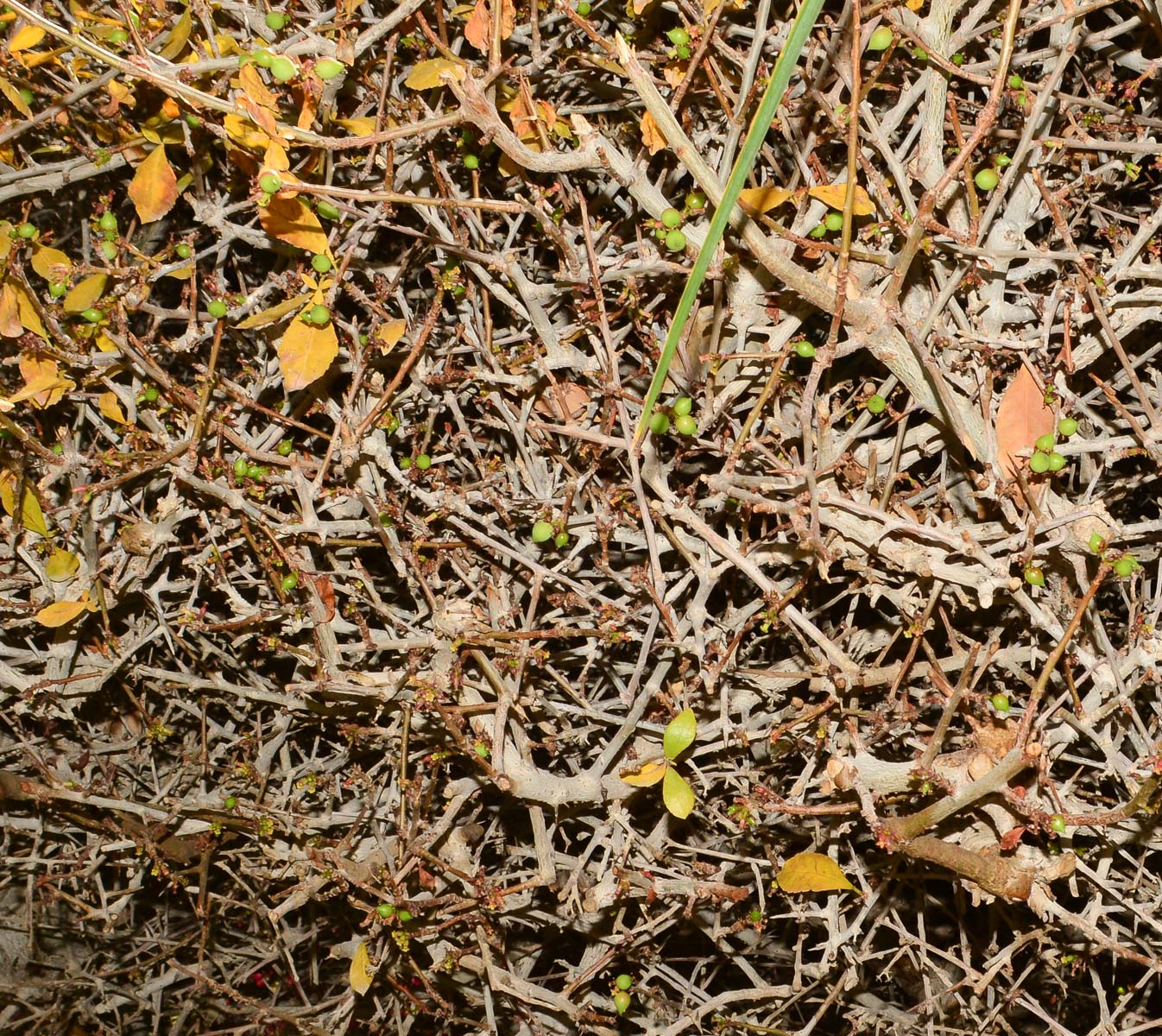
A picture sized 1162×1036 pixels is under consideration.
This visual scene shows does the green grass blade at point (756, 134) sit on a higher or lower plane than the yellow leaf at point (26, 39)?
higher

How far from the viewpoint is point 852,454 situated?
3.73ft

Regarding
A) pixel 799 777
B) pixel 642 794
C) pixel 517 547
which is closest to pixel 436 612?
pixel 517 547

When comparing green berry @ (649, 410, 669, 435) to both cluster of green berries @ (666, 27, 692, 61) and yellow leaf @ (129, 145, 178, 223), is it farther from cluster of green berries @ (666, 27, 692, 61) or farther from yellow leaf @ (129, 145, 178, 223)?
yellow leaf @ (129, 145, 178, 223)

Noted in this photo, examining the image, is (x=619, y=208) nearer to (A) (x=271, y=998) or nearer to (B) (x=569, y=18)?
(B) (x=569, y=18)

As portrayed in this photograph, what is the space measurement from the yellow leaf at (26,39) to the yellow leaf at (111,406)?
44 centimetres

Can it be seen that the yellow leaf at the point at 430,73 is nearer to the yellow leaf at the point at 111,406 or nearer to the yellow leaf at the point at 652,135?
the yellow leaf at the point at 652,135

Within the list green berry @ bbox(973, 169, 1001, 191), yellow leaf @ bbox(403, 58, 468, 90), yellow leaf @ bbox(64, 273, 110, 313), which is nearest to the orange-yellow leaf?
green berry @ bbox(973, 169, 1001, 191)

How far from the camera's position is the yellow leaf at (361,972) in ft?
4.34

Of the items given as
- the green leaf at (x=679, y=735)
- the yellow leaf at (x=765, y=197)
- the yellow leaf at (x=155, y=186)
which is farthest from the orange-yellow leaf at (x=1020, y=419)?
the yellow leaf at (x=155, y=186)

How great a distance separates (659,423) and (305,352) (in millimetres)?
442

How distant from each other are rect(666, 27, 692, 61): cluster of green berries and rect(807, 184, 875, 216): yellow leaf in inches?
8.2

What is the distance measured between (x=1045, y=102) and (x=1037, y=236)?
222 millimetres

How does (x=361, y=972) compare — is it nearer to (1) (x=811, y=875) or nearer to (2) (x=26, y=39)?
(1) (x=811, y=875)

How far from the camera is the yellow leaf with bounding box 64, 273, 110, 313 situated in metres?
1.16
